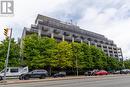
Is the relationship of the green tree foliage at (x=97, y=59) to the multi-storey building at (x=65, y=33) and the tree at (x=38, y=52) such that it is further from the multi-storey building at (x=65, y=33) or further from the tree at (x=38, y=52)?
the multi-storey building at (x=65, y=33)

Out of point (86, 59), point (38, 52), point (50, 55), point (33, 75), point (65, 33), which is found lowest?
point (33, 75)

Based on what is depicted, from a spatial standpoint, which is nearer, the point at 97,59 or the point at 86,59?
the point at 86,59

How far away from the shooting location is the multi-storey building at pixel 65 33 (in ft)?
284

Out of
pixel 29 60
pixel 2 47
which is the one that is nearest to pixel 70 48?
pixel 29 60

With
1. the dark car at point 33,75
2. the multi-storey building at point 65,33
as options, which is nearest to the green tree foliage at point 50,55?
the dark car at point 33,75

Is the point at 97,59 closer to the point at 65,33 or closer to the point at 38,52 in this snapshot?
the point at 38,52

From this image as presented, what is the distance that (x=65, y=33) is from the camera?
102m

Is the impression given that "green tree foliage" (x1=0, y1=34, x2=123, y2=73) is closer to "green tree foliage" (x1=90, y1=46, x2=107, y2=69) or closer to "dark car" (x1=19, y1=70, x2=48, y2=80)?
"green tree foliage" (x1=90, y1=46, x2=107, y2=69)

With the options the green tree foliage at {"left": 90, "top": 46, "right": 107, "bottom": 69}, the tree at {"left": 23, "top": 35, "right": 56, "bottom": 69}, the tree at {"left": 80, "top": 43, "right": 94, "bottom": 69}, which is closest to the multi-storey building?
the tree at {"left": 80, "top": 43, "right": 94, "bottom": 69}

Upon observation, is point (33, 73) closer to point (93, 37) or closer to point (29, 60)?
point (29, 60)

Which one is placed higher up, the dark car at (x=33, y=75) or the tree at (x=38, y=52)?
the tree at (x=38, y=52)

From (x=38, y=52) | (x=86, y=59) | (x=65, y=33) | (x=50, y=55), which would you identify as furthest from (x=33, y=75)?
(x=65, y=33)

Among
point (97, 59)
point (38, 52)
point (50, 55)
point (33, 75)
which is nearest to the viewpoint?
point (33, 75)

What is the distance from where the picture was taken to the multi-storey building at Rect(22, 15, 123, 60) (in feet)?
284
